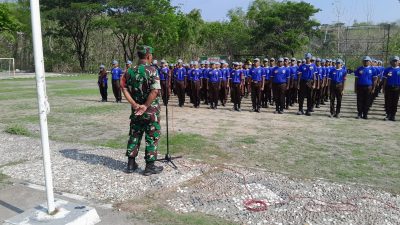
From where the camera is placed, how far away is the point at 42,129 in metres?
4.11

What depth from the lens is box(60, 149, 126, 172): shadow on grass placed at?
6.59 m

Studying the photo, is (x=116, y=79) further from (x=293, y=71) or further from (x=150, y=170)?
(x=150, y=170)

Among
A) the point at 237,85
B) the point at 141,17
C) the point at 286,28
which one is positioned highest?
the point at 141,17

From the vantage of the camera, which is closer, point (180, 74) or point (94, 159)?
point (94, 159)

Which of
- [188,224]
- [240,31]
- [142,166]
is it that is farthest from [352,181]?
[240,31]

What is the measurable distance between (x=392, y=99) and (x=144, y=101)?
9624 millimetres

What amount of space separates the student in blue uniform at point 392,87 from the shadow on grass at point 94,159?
9418 millimetres

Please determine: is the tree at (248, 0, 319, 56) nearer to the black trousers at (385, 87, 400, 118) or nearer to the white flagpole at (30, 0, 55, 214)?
the black trousers at (385, 87, 400, 118)

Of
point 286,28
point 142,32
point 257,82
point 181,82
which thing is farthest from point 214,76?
point 142,32

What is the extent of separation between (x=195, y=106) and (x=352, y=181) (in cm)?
1069

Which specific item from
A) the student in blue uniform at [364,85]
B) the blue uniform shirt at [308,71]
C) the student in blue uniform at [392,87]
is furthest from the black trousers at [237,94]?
the student in blue uniform at [392,87]

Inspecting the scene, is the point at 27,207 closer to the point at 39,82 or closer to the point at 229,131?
the point at 39,82

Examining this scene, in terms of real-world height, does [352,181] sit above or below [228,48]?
below

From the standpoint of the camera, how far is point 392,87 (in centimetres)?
1249
